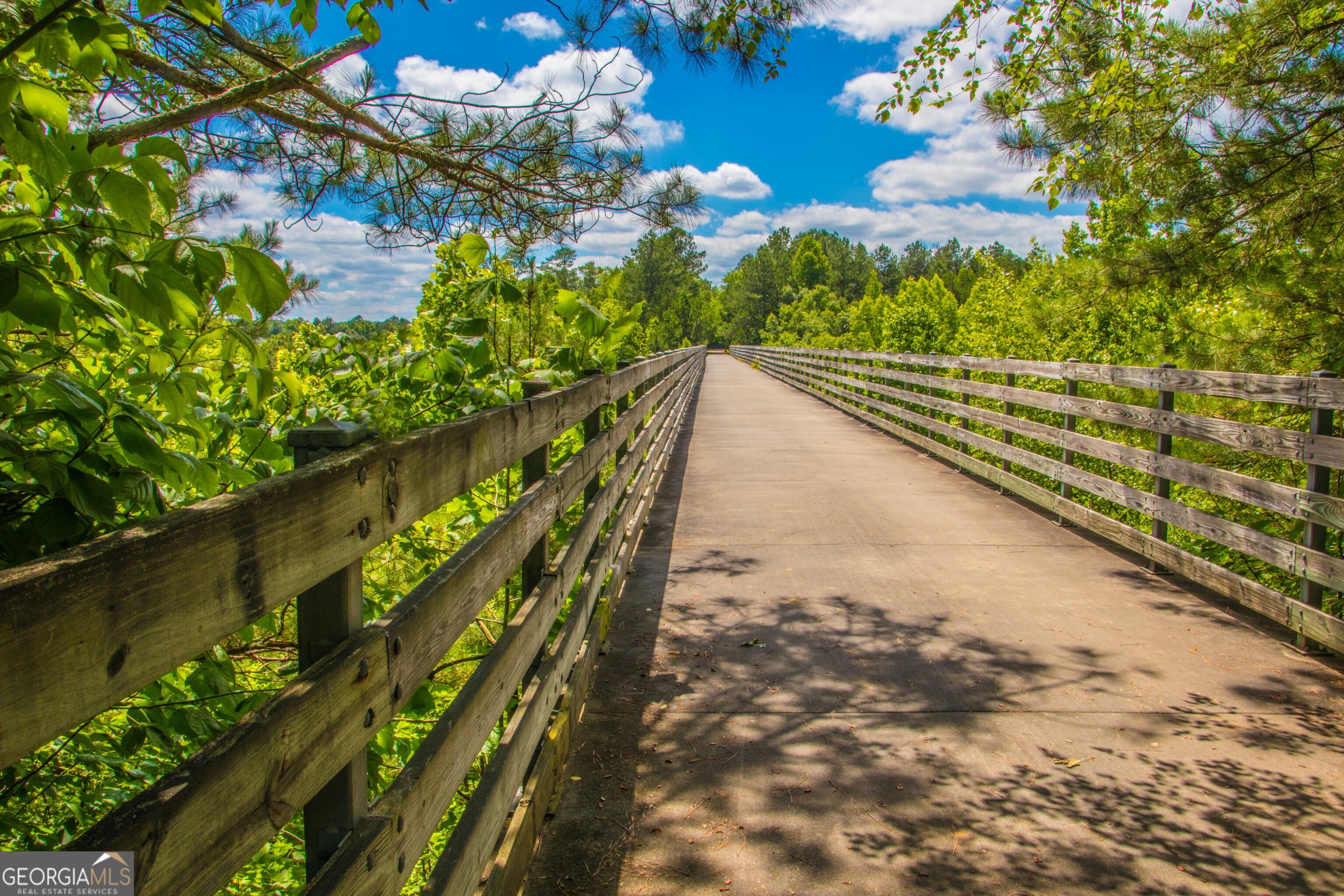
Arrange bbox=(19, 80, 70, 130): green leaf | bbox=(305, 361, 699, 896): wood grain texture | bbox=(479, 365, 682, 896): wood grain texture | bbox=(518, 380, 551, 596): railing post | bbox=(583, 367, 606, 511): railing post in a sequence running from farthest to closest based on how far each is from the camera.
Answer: bbox=(583, 367, 606, 511): railing post < bbox=(518, 380, 551, 596): railing post < bbox=(479, 365, 682, 896): wood grain texture < bbox=(305, 361, 699, 896): wood grain texture < bbox=(19, 80, 70, 130): green leaf

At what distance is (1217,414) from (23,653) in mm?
6850

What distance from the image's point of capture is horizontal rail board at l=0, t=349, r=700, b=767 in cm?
70

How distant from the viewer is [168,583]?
0.85 metres

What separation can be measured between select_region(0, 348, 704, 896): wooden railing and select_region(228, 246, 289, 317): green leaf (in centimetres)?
22

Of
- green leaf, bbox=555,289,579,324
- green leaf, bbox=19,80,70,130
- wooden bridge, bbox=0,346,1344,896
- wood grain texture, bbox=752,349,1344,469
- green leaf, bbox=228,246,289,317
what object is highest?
green leaf, bbox=19,80,70,130

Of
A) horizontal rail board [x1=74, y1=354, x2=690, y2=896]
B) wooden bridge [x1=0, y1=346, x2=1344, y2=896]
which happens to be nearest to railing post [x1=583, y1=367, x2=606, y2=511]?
wooden bridge [x1=0, y1=346, x2=1344, y2=896]

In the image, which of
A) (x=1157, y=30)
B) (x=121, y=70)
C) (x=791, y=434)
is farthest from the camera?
(x=791, y=434)

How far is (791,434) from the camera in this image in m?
12.8

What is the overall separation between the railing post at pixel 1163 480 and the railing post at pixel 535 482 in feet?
14.3

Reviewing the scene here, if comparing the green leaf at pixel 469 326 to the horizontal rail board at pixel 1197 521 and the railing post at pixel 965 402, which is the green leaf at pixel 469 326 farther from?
the railing post at pixel 965 402

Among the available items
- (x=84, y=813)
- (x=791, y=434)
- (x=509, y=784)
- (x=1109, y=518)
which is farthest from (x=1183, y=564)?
(x=791, y=434)

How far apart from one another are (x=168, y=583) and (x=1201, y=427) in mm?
5446

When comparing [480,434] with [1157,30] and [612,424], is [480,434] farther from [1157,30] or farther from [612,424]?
[1157,30]

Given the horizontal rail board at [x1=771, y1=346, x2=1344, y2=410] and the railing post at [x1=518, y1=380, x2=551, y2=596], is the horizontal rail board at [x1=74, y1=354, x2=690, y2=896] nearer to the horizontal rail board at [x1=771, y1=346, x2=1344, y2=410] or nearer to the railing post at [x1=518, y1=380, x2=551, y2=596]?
the railing post at [x1=518, y1=380, x2=551, y2=596]
